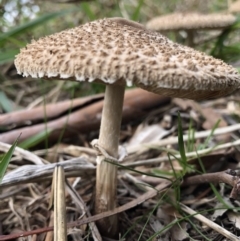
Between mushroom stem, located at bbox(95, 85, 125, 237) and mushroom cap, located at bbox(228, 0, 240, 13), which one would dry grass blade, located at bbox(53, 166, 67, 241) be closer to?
mushroom stem, located at bbox(95, 85, 125, 237)

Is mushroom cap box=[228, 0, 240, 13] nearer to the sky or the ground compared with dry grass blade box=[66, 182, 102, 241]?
nearer to the sky

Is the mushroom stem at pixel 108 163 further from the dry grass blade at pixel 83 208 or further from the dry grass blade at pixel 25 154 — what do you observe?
the dry grass blade at pixel 25 154

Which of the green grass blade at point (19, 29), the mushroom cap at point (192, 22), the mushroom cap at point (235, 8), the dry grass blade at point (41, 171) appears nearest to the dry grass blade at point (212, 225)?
the dry grass blade at point (41, 171)

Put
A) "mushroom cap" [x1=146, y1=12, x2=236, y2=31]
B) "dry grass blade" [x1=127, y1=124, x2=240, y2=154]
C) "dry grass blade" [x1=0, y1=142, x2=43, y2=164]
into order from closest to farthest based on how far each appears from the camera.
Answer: "dry grass blade" [x1=0, y1=142, x2=43, y2=164]
"dry grass blade" [x1=127, y1=124, x2=240, y2=154]
"mushroom cap" [x1=146, y1=12, x2=236, y2=31]

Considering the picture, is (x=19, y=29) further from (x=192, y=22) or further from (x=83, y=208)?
(x=192, y=22)

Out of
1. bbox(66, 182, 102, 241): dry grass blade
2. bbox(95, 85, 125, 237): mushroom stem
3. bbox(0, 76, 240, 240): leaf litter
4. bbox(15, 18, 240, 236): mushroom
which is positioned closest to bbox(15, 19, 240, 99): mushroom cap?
bbox(15, 18, 240, 236): mushroom

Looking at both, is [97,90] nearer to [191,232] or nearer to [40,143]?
[40,143]
